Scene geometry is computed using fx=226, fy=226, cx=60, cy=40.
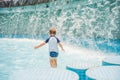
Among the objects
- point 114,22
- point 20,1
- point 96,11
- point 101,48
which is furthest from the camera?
point 20,1

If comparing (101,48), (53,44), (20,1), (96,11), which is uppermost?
(20,1)

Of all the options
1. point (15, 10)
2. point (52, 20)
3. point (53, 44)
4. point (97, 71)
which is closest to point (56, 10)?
point (52, 20)

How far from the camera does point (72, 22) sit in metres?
15.2

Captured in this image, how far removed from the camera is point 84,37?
553 inches

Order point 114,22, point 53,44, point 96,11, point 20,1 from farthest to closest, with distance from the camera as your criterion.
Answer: point 20,1 < point 96,11 < point 114,22 < point 53,44

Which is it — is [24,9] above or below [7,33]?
above

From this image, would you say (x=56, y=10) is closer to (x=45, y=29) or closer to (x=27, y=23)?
(x=45, y=29)

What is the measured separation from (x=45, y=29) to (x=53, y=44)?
1095 cm

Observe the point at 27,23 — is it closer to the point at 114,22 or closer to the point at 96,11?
the point at 96,11

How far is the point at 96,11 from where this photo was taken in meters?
13.8

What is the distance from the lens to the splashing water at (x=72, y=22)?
1281cm

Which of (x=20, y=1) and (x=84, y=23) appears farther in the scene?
(x=20, y=1)

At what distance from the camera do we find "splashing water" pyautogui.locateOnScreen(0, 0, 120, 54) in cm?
1281

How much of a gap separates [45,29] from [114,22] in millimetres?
5538
